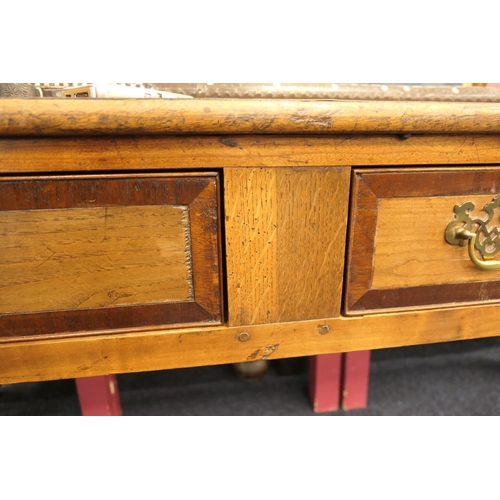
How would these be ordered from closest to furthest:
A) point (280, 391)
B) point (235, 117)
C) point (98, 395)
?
point (235, 117) < point (98, 395) < point (280, 391)

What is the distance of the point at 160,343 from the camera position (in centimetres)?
41

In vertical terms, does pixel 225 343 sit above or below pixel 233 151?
below

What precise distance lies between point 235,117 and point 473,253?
0.30 metres

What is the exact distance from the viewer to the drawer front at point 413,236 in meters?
0.39

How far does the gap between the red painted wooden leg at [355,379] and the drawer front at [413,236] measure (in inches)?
16.2

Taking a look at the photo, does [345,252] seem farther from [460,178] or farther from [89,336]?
[89,336]

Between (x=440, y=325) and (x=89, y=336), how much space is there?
0.41 meters

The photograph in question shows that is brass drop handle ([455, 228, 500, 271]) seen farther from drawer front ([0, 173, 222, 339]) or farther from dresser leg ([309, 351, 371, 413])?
dresser leg ([309, 351, 371, 413])

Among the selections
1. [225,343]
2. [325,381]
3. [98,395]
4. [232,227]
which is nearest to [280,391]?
[325,381]

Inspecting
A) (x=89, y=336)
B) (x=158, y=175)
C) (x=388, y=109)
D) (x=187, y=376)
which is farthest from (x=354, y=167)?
(x=187, y=376)

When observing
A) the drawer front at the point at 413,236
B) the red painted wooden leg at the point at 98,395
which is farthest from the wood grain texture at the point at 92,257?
the red painted wooden leg at the point at 98,395

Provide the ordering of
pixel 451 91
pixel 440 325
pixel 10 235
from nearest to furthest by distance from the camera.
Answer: pixel 10 235, pixel 440 325, pixel 451 91

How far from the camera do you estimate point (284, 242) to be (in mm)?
393

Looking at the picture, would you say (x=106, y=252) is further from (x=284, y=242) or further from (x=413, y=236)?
(x=413, y=236)
